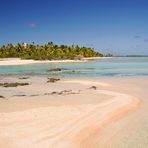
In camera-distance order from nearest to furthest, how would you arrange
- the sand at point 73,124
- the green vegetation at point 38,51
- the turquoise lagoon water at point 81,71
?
the sand at point 73,124 < the turquoise lagoon water at point 81,71 < the green vegetation at point 38,51

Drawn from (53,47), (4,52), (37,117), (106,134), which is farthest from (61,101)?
(53,47)

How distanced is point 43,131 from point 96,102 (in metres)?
5.49

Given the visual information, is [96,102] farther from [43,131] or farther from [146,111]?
[43,131]

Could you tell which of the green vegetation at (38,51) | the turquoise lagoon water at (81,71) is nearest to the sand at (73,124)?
the turquoise lagoon water at (81,71)

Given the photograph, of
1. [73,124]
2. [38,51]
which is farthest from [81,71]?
[38,51]

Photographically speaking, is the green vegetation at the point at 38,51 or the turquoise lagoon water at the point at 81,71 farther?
the green vegetation at the point at 38,51

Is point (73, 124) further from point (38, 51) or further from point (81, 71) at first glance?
point (38, 51)

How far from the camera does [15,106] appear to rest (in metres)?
12.3

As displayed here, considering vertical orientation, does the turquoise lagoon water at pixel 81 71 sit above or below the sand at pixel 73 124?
below

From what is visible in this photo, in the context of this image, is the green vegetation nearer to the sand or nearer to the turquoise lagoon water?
the turquoise lagoon water

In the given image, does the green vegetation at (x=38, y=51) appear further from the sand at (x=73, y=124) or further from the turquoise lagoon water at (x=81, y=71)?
the sand at (x=73, y=124)

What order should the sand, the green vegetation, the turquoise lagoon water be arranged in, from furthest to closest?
the green vegetation, the turquoise lagoon water, the sand

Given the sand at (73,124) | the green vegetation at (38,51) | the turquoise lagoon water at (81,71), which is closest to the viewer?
the sand at (73,124)

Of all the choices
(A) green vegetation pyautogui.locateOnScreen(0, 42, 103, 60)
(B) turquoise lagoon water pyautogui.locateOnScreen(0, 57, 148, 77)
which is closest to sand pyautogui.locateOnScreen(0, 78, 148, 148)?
(B) turquoise lagoon water pyautogui.locateOnScreen(0, 57, 148, 77)
